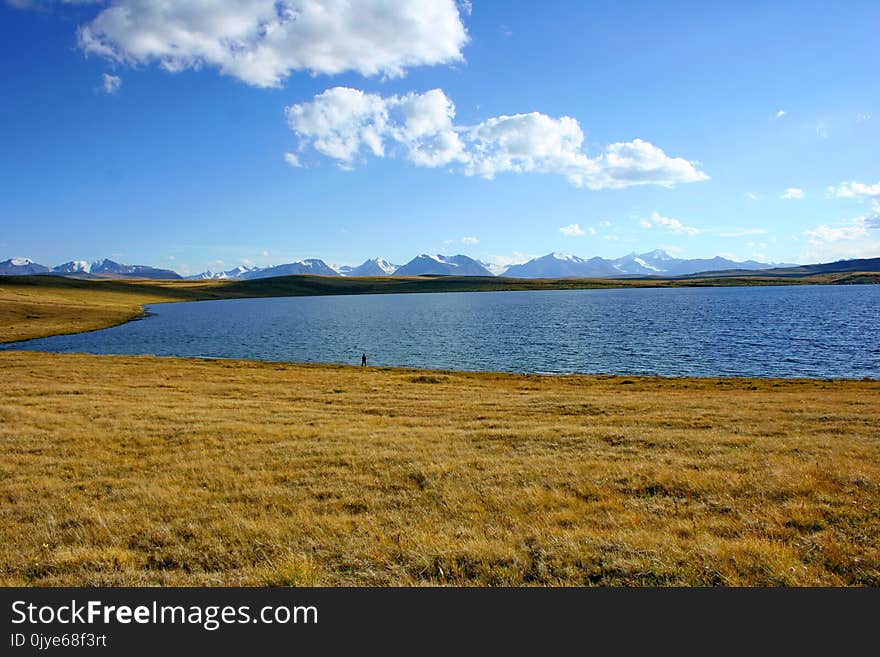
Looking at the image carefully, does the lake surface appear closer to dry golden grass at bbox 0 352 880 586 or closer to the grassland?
the grassland

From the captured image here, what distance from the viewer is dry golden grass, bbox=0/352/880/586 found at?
9.44m

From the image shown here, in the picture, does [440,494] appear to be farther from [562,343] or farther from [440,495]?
[562,343]

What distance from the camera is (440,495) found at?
45.3ft

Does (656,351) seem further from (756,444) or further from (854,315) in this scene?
(854,315)

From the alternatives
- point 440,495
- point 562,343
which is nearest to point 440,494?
point 440,495

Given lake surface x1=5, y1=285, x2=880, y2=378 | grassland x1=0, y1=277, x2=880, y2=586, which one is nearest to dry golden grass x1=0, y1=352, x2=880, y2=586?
grassland x1=0, y1=277, x2=880, y2=586

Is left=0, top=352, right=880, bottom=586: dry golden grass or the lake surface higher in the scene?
left=0, top=352, right=880, bottom=586: dry golden grass

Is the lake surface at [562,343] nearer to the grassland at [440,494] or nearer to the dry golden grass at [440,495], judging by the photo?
the grassland at [440,494]

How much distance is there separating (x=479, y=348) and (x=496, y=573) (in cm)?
7210

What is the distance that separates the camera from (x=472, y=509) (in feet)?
42.0

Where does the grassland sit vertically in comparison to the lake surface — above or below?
above

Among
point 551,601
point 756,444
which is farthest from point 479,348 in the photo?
point 551,601

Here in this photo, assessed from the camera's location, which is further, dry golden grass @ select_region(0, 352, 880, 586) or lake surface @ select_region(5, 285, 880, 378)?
lake surface @ select_region(5, 285, 880, 378)

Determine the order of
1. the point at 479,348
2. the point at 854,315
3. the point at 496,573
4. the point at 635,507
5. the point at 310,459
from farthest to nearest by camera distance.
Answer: the point at 854,315 < the point at 479,348 < the point at 310,459 < the point at 635,507 < the point at 496,573
